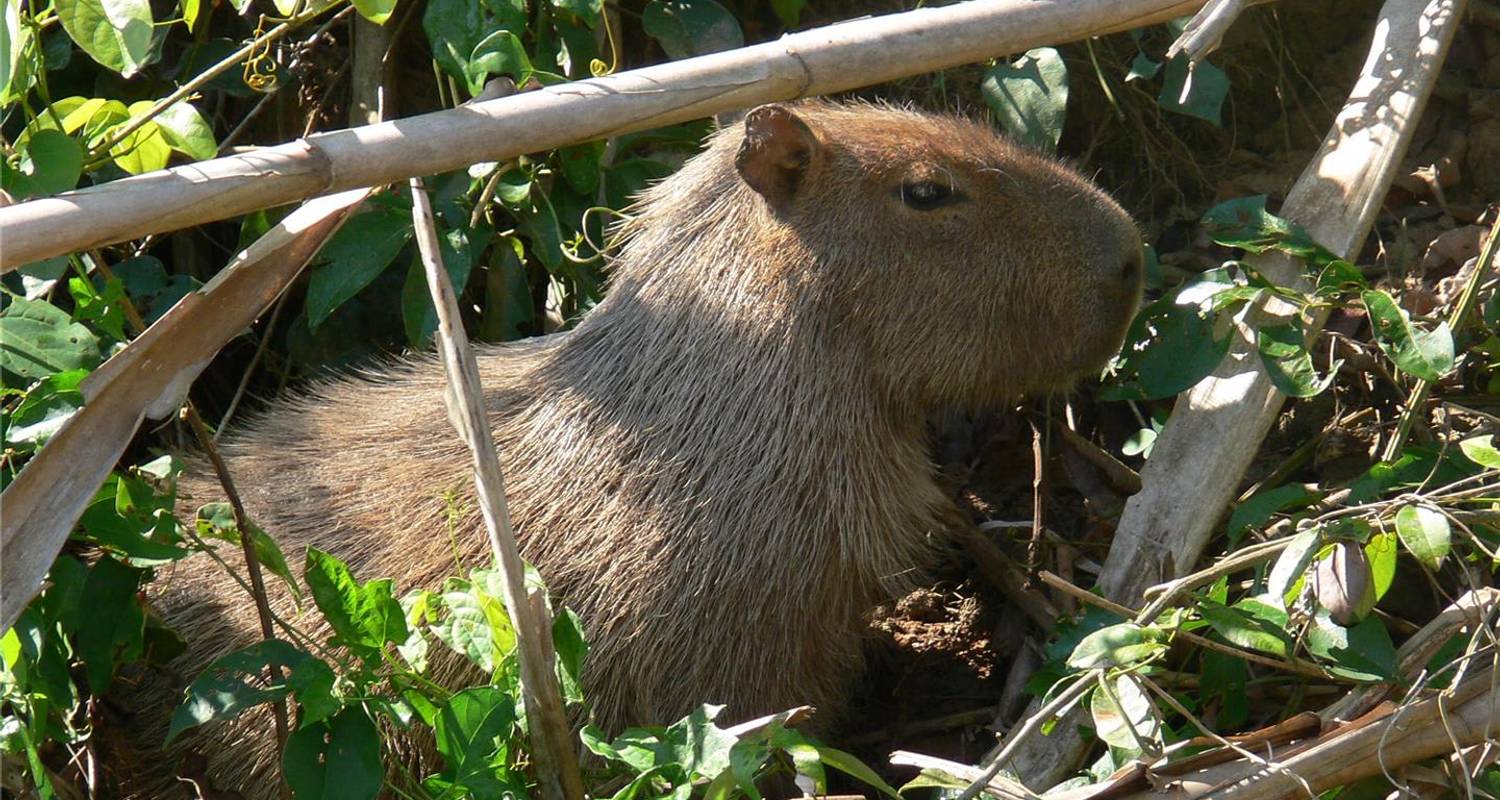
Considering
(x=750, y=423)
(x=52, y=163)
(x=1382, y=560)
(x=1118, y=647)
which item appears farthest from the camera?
(x=750, y=423)

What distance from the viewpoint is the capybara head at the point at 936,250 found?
3443 mm

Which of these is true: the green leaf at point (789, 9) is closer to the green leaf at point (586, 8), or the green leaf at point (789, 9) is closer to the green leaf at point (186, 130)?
the green leaf at point (586, 8)

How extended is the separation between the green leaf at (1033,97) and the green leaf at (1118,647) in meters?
1.73

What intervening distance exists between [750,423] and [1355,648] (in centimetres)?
137

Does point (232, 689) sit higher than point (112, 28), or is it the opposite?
point (112, 28)

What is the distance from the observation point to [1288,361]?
3.13 m

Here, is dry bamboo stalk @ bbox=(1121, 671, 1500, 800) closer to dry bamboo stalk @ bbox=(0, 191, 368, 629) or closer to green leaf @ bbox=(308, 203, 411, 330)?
dry bamboo stalk @ bbox=(0, 191, 368, 629)

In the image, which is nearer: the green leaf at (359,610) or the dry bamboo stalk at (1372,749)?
the dry bamboo stalk at (1372,749)

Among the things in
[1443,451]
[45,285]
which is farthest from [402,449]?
[1443,451]

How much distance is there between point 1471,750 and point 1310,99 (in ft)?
8.41

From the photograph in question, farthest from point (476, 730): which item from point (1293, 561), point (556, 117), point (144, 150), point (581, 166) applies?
point (581, 166)

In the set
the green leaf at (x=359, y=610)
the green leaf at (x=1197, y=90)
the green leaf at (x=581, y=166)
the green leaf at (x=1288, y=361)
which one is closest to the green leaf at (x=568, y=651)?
the green leaf at (x=359, y=610)

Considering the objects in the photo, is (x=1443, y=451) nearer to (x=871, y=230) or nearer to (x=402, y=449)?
(x=871, y=230)

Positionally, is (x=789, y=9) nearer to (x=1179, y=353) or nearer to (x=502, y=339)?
(x=502, y=339)
